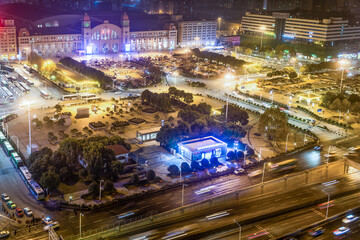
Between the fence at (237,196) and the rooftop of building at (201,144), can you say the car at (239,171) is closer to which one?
the fence at (237,196)

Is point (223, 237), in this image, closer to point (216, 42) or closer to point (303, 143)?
point (303, 143)

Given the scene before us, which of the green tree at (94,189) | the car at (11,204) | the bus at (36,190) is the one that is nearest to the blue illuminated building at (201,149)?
the green tree at (94,189)

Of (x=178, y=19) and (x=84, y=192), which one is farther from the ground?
(x=178, y=19)

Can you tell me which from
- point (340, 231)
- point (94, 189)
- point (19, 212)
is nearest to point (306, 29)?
point (340, 231)

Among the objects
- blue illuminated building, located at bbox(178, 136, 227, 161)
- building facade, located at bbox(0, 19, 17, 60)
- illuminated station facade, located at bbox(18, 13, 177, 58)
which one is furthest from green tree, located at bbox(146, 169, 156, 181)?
illuminated station facade, located at bbox(18, 13, 177, 58)

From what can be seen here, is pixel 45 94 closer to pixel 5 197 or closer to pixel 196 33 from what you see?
pixel 5 197

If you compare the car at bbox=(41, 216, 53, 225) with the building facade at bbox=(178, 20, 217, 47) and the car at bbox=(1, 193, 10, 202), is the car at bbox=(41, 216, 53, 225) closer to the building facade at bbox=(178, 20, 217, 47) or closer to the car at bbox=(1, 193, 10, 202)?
the car at bbox=(1, 193, 10, 202)

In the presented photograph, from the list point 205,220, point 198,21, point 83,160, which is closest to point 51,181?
point 83,160
